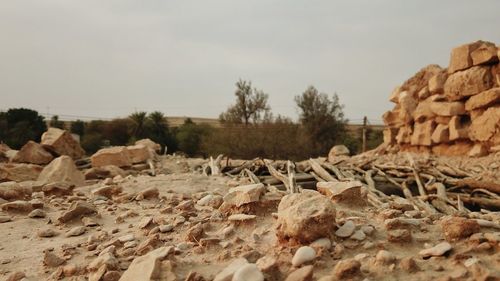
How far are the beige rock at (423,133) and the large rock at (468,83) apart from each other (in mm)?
994

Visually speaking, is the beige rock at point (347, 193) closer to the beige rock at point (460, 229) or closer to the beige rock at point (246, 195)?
the beige rock at point (246, 195)

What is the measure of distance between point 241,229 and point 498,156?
28.0ft

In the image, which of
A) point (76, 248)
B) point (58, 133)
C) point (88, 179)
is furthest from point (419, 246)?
point (58, 133)

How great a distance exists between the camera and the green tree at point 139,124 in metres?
26.8

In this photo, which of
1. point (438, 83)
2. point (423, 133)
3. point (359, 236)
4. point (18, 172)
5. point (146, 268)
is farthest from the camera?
point (423, 133)

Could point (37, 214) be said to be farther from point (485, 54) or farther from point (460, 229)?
point (485, 54)

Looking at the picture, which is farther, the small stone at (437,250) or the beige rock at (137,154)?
the beige rock at (137,154)

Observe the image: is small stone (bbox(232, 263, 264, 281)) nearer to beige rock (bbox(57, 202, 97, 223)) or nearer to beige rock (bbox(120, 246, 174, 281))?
beige rock (bbox(120, 246, 174, 281))

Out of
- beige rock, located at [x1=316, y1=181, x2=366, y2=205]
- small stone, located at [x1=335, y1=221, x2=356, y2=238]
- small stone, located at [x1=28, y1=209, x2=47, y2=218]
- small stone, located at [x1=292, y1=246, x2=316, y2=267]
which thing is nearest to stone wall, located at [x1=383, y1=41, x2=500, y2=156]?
Result: beige rock, located at [x1=316, y1=181, x2=366, y2=205]

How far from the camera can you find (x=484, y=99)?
949 centimetres

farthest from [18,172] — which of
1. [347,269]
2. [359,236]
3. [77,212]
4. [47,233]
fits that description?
[347,269]

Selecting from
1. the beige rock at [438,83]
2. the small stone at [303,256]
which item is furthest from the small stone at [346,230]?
the beige rock at [438,83]

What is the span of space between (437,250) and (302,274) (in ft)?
2.24

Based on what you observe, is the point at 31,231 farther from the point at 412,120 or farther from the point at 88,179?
the point at 412,120
